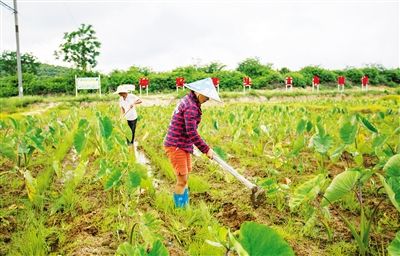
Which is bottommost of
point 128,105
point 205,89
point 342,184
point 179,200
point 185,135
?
point 179,200

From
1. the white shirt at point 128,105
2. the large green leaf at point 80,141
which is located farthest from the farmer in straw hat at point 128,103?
the large green leaf at point 80,141

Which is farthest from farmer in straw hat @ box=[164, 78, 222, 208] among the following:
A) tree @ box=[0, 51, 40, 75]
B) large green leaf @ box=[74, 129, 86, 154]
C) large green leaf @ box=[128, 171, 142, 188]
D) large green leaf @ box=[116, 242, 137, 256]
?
tree @ box=[0, 51, 40, 75]

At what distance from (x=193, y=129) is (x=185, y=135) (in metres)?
0.23

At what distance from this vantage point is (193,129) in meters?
3.12

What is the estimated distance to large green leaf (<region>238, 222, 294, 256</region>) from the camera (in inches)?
50.0

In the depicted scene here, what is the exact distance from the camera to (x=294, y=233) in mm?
2719

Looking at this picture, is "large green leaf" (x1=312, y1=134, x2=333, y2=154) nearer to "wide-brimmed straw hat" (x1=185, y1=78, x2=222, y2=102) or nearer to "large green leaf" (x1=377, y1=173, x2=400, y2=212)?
"wide-brimmed straw hat" (x1=185, y1=78, x2=222, y2=102)

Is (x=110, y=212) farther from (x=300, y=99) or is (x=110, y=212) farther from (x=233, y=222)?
(x=300, y=99)

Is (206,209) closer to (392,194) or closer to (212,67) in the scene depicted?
(392,194)

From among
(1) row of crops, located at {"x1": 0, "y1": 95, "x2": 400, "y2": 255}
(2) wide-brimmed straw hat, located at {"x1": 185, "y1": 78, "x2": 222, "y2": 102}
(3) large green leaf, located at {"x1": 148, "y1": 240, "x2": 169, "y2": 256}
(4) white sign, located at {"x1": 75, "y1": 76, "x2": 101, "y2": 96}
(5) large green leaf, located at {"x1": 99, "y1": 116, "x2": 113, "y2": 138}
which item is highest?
(4) white sign, located at {"x1": 75, "y1": 76, "x2": 101, "y2": 96}

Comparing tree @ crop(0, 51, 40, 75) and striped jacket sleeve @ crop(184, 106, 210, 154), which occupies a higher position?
tree @ crop(0, 51, 40, 75)

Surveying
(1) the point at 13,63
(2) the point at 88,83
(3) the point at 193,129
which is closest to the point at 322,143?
(3) the point at 193,129

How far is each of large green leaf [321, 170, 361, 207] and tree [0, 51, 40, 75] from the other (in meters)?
31.3

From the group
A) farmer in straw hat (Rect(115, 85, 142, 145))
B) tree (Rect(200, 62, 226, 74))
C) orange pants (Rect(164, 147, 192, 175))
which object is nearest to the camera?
orange pants (Rect(164, 147, 192, 175))
